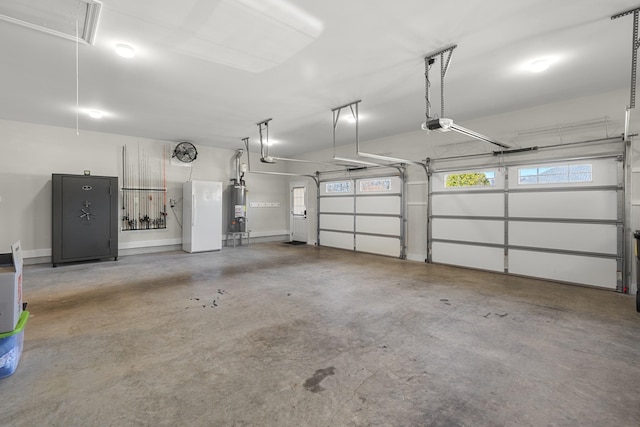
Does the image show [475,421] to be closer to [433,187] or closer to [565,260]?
[565,260]

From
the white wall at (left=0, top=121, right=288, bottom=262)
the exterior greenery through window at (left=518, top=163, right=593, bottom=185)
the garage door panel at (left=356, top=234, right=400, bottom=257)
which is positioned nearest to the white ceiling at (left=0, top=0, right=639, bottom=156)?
the white wall at (left=0, top=121, right=288, bottom=262)

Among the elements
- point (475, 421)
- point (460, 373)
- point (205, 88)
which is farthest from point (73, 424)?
point (205, 88)

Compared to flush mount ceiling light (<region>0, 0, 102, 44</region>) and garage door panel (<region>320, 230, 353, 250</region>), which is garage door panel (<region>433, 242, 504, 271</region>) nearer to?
garage door panel (<region>320, 230, 353, 250</region>)

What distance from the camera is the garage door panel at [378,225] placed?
6.76 meters

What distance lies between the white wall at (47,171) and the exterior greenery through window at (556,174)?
7321 mm

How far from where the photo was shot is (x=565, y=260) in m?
4.48

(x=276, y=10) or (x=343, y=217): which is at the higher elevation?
(x=276, y=10)

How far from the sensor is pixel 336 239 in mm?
8195

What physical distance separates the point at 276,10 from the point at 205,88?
2.03 m

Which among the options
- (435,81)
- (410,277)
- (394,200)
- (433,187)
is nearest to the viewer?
(435,81)

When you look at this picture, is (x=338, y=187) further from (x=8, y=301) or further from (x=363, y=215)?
(x=8, y=301)

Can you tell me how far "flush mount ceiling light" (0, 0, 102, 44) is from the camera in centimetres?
221

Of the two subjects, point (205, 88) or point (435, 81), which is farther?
point (205, 88)

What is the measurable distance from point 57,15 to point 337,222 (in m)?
6.62
